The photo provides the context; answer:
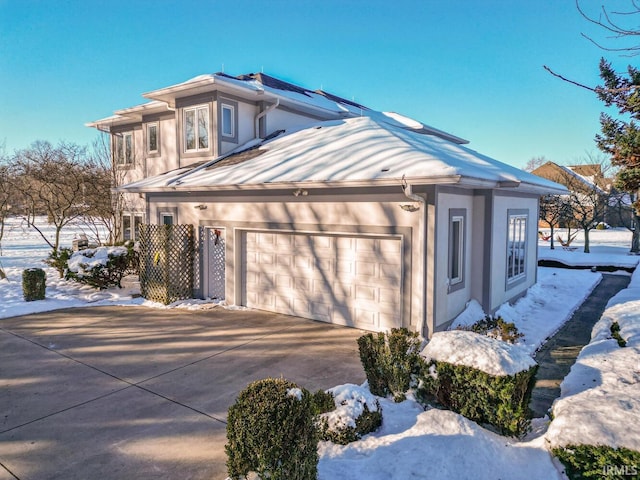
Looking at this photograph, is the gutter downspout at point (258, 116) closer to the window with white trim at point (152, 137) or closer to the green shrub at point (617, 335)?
the window with white trim at point (152, 137)

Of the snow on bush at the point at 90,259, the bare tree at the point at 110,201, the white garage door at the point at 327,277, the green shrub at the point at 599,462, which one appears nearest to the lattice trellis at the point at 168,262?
the snow on bush at the point at 90,259

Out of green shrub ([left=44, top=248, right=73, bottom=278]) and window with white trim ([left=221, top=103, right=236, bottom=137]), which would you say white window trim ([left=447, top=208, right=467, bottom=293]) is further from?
green shrub ([left=44, top=248, right=73, bottom=278])

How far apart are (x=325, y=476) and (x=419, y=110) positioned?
26.4 metres

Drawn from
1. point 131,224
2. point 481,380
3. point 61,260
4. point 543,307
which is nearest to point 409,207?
point 481,380

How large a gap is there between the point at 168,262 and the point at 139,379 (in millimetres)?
5278

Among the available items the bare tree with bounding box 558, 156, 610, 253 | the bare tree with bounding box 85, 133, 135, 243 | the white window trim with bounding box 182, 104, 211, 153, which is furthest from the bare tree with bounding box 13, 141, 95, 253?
the bare tree with bounding box 558, 156, 610, 253

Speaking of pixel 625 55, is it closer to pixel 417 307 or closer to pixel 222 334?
pixel 417 307

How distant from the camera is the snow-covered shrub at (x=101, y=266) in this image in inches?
484

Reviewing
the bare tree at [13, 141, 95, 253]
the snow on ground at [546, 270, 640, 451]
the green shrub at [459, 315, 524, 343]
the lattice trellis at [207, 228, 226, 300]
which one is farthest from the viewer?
the bare tree at [13, 141, 95, 253]

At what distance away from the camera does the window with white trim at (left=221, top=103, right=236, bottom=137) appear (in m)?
13.0

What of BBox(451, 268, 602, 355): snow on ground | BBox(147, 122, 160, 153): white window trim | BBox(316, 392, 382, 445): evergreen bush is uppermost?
BBox(147, 122, 160, 153): white window trim

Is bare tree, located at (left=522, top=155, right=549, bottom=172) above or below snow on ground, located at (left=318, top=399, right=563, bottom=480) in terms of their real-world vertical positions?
above

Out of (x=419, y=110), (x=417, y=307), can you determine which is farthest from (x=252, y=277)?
(x=419, y=110)

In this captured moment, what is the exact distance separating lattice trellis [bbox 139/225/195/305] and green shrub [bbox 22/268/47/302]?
105 inches
